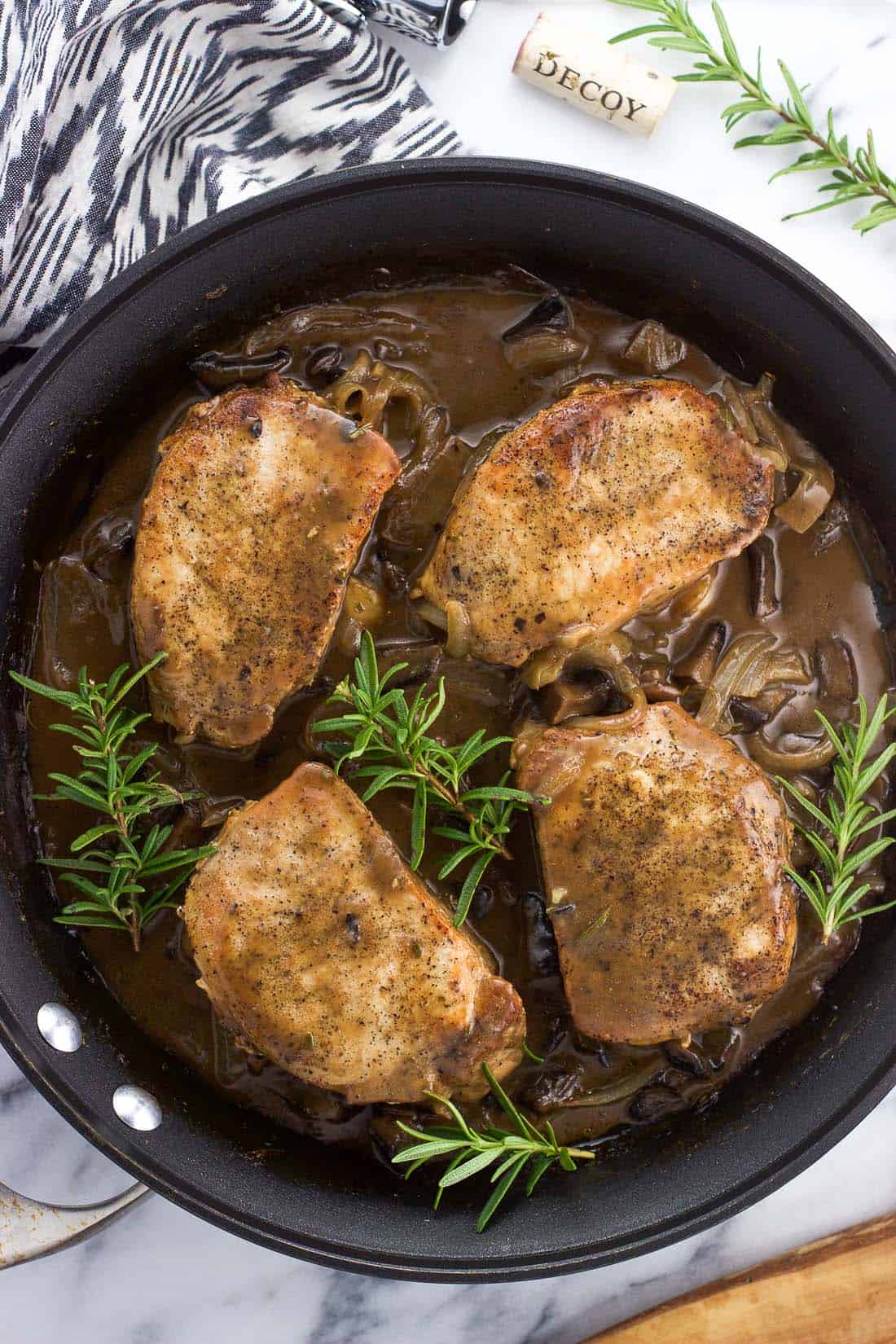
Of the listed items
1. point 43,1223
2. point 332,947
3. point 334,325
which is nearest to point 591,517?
point 334,325

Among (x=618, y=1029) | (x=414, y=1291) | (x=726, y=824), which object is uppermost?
(x=726, y=824)

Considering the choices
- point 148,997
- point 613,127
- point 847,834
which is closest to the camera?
point 847,834

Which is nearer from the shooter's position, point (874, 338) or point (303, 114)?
point (874, 338)

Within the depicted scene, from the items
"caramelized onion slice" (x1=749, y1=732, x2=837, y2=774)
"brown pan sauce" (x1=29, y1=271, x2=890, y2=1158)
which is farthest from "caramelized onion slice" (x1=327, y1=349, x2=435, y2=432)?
"caramelized onion slice" (x1=749, y1=732, x2=837, y2=774)

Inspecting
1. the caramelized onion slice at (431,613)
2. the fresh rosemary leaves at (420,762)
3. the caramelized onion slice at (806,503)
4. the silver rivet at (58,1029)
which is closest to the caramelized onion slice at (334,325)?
the caramelized onion slice at (431,613)

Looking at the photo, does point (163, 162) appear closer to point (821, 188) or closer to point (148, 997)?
point (821, 188)

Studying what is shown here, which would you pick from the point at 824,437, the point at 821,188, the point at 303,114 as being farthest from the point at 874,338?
the point at 303,114

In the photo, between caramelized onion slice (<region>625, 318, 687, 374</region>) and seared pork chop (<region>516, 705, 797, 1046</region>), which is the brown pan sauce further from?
seared pork chop (<region>516, 705, 797, 1046</region>)

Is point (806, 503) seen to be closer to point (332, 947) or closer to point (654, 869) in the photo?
point (654, 869)
